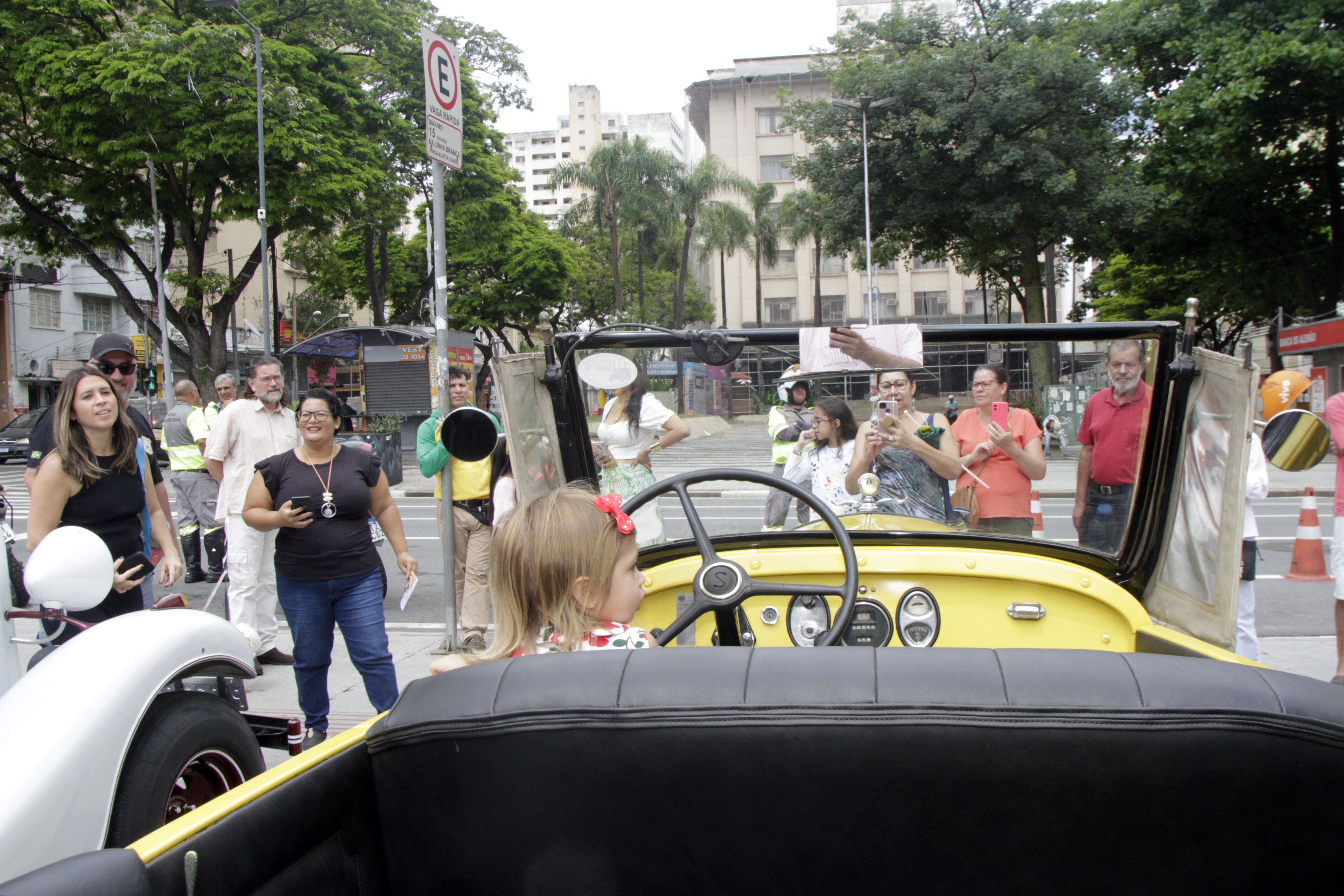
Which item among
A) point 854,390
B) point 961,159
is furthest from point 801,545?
point 961,159

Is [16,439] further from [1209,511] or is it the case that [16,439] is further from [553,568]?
[1209,511]

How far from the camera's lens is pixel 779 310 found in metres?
56.8

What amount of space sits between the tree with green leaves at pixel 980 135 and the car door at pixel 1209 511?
20.0m

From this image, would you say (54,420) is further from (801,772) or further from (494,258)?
(494,258)

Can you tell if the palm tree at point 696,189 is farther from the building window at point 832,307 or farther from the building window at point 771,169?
the building window at point 771,169

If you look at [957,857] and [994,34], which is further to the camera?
[994,34]

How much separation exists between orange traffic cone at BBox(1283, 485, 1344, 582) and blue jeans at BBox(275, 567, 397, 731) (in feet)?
24.6

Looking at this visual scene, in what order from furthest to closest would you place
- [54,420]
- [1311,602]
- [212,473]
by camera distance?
[1311,602] < [212,473] < [54,420]

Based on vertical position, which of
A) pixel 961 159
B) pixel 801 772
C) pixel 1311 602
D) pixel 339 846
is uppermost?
pixel 961 159

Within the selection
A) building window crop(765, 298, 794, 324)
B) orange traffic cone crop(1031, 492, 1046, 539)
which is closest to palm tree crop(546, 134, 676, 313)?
building window crop(765, 298, 794, 324)

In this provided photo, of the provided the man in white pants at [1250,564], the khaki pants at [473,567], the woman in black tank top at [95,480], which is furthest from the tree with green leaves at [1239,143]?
the woman in black tank top at [95,480]

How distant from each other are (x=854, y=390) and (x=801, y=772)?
1.67 metres

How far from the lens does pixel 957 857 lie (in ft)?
3.99

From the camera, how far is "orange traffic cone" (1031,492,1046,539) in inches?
115
